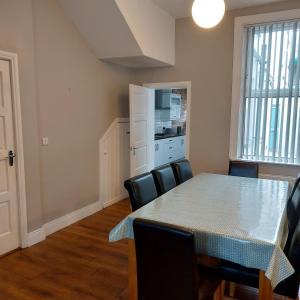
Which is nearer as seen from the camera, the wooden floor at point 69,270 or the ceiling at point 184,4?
the wooden floor at point 69,270

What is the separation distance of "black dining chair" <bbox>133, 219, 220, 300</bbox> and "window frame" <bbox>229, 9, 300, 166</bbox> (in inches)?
113

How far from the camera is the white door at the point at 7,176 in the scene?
8.98ft

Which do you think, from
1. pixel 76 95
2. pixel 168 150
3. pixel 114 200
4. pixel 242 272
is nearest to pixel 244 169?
pixel 242 272

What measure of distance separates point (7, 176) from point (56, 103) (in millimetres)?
1048

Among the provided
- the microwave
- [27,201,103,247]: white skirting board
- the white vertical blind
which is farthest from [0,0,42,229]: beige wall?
the microwave

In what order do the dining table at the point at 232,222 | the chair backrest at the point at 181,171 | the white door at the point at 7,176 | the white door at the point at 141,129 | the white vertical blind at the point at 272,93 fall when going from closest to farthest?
the dining table at the point at 232,222, the white door at the point at 7,176, the chair backrest at the point at 181,171, the white vertical blind at the point at 272,93, the white door at the point at 141,129

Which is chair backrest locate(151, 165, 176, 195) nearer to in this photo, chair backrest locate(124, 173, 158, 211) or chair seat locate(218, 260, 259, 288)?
chair backrest locate(124, 173, 158, 211)

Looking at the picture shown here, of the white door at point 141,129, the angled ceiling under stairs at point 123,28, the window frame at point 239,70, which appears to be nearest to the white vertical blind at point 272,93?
the window frame at point 239,70

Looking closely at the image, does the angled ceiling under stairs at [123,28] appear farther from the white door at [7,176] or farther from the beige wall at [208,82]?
the white door at [7,176]

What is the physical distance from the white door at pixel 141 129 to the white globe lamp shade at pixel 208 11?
211 cm

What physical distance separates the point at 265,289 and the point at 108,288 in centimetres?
131

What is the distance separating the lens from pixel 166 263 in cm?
146

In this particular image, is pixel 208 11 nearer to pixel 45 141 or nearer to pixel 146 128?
pixel 45 141

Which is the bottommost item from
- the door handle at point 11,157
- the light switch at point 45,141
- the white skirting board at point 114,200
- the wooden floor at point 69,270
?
the wooden floor at point 69,270
